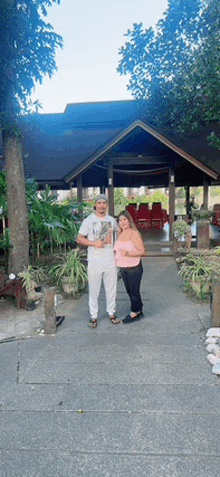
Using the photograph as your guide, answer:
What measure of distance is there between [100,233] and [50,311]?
134cm

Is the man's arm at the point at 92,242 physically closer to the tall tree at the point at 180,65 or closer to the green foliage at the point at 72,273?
the green foliage at the point at 72,273

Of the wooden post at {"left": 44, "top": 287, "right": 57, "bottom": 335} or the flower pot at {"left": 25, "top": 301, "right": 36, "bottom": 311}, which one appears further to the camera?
the flower pot at {"left": 25, "top": 301, "right": 36, "bottom": 311}

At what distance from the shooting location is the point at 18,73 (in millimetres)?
6844

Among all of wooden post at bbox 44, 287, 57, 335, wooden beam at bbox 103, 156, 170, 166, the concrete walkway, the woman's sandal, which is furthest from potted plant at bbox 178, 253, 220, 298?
wooden beam at bbox 103, 156, 170, 166

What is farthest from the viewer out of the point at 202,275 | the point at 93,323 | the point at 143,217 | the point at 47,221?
the point at 143,217

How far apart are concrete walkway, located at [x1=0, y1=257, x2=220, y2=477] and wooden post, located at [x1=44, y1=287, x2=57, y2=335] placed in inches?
6.1

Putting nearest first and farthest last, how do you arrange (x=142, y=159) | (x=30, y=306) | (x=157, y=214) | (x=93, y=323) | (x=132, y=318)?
1. (x=93, y=323)
2. (x=132, y=318)
3. (x=30, y=306)
4. (x=142, y=159)
5. (x=157, y=214)

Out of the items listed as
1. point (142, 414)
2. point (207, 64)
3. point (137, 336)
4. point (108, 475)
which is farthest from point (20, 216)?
point (207, 64)

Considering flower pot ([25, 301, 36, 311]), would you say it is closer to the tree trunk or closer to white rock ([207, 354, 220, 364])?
the tree trunk

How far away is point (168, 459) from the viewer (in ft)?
8.73

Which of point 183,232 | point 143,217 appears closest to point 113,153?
point 183,232

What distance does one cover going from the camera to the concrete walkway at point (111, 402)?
2.67 meters

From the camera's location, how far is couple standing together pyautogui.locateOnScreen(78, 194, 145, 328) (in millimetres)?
5008

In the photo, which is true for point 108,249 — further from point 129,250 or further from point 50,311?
point 50,311
